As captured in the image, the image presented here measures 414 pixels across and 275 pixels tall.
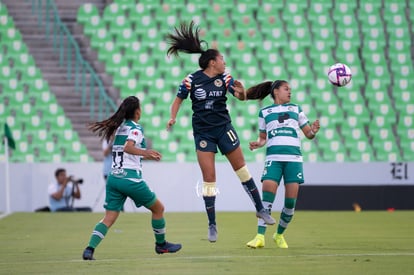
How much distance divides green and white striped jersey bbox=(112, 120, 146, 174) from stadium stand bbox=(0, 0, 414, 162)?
44.4 feet

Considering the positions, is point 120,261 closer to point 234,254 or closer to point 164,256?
point 164,256

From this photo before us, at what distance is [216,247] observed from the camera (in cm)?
1203

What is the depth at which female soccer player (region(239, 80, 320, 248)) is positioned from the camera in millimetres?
11711

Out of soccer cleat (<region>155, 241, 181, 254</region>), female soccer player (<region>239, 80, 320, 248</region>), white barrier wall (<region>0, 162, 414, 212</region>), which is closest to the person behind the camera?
soccer cleat (<region>155, 241, 181, 254</region>)

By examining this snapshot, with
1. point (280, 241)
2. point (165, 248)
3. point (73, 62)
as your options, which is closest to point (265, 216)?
point (280, 241)

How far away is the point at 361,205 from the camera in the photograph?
2272 centimetres

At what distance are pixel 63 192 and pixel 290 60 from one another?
692 centimetres

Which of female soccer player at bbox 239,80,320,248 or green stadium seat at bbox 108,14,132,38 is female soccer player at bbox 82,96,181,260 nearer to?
female soccer player at bbox 239,80,320,248

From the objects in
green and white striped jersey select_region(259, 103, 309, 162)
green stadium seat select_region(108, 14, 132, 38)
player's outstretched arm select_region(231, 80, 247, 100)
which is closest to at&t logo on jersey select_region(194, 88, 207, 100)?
player's outstretched arm select_region(231, 80, 247, 100)

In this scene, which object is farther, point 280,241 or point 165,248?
point 280,241

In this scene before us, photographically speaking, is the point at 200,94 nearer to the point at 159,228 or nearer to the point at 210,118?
the point at 210,118

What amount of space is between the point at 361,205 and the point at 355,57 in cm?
479

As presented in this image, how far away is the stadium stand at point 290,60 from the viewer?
2477 cm

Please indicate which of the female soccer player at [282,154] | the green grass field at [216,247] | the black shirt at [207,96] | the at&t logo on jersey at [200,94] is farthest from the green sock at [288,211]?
the at&t logo on jersey at [200,94]
